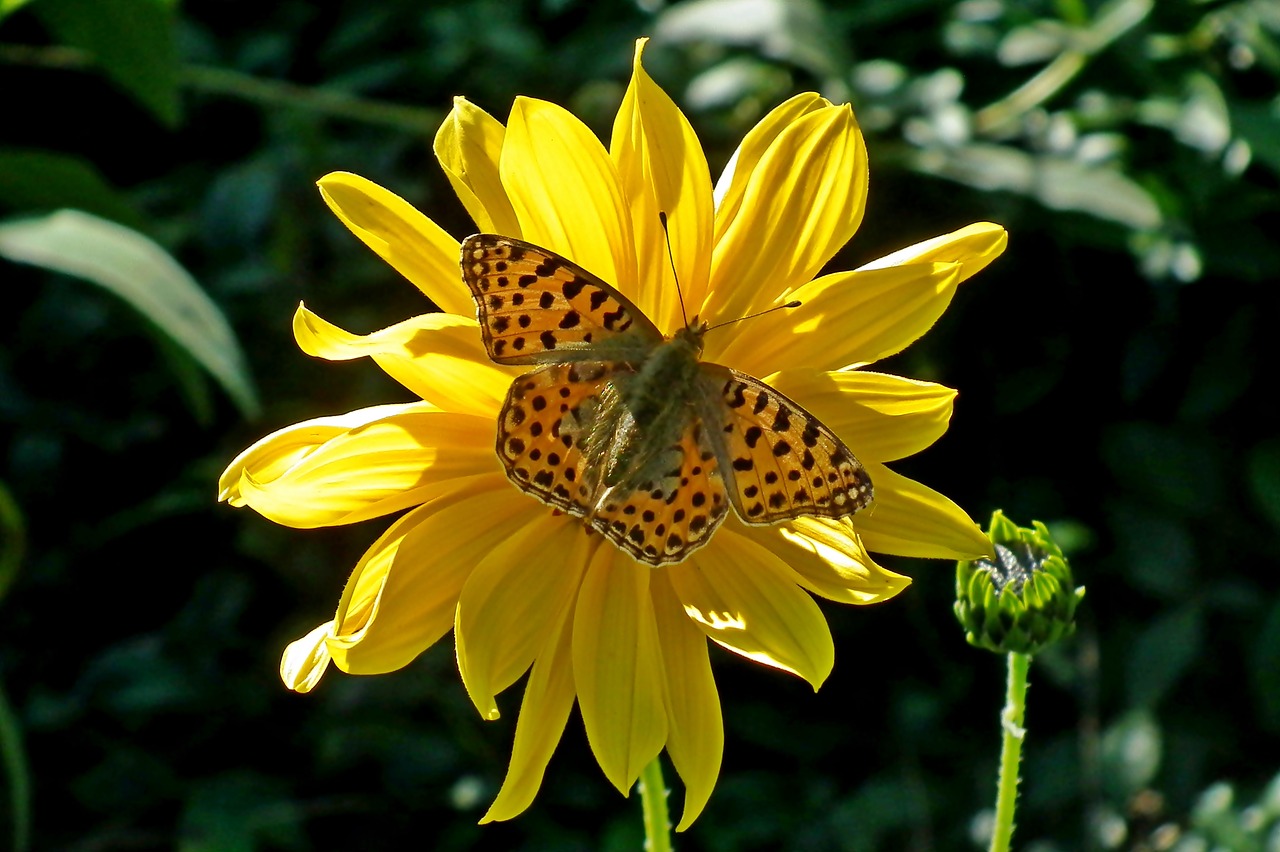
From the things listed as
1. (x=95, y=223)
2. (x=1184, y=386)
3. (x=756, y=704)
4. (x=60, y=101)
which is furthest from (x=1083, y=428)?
(x=60, y=101)

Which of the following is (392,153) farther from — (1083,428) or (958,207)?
(1083,428)

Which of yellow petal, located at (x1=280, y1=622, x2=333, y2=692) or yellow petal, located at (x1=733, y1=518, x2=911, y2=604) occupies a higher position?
yellow petal, located at (x1=733, y1=518, x2=911, y2=604)

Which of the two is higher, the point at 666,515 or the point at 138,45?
the point at 138,45

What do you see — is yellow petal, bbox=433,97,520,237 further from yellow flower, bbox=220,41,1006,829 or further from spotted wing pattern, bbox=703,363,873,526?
spotted wing pattern, bbox=703,363,873,526

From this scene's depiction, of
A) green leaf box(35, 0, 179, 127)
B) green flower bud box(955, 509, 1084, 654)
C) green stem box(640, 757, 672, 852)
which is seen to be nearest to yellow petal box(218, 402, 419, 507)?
green stem box(640, 757, 672, 852)

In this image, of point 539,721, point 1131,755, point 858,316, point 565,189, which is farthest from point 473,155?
point 1131,755

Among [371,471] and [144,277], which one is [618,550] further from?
[144,277]
